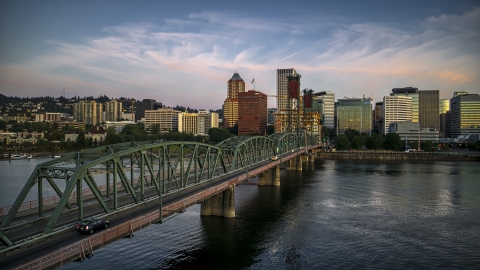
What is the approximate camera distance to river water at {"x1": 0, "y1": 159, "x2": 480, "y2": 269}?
39906mm

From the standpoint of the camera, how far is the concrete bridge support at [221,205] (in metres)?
55.9

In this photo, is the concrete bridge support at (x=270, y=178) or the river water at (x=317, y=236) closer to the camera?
the river water at (x=317, y=236)

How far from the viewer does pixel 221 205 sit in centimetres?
5669

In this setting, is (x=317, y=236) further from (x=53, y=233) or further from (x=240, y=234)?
(x=53, y=233)

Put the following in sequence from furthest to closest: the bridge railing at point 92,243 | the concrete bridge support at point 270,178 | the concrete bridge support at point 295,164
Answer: the concrete bridge support at point 295,164 → the concrete bridge support at point 270,178 → the bridge railing at point 92,243

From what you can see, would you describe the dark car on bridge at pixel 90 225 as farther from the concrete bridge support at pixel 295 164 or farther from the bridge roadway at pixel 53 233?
the concrete bridge support at pixel 295 164

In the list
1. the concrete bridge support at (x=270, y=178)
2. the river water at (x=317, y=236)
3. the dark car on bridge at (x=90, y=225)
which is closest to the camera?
the dark car on bridge at (x=90, y=225)

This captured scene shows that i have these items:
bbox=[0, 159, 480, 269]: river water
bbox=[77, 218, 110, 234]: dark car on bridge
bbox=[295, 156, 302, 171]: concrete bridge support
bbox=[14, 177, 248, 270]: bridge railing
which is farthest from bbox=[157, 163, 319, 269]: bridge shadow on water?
bbox=[295, 156, 302, 171]: concrete bridge support

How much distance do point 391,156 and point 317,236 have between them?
482ft

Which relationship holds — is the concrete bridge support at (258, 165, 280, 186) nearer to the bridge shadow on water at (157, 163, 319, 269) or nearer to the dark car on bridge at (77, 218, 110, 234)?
the bridge shadow on water at (157, 163, 319, 269)

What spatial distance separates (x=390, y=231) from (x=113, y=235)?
123 ft

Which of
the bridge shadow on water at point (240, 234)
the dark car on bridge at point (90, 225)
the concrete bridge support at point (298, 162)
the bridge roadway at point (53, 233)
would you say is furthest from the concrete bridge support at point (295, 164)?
the dark car on bridge at point (90, 225)

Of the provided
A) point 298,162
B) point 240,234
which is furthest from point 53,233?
point 298,162

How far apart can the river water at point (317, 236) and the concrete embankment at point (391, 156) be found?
336 feet
